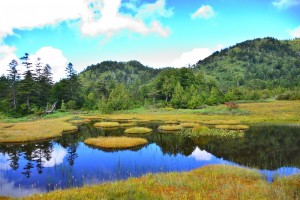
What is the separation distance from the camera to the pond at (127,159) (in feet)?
74.2

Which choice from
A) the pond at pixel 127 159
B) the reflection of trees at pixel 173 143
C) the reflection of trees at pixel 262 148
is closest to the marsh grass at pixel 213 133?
the reflection of trees at pixel 262 148

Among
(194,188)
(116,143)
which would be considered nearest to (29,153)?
(116,143)

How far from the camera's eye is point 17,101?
9250 centimetres

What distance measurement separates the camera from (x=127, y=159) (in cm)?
2975

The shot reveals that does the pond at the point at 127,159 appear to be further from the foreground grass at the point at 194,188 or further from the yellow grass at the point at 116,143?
the foreground grass at the point at 194,188

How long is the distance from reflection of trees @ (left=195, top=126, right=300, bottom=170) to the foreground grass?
7019 mm

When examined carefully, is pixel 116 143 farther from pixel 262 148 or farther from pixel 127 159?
pixel 262 148

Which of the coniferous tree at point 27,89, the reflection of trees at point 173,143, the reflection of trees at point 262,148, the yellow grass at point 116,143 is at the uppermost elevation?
the coniferous tree at point 27,89

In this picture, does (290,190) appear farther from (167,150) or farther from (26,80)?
(26,80)

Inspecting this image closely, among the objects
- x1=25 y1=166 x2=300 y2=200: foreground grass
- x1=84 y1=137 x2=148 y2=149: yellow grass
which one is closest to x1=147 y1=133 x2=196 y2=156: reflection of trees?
x1=84 y1=137 x2=148 y2=149: yellow grass

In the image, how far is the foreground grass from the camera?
15.8 m

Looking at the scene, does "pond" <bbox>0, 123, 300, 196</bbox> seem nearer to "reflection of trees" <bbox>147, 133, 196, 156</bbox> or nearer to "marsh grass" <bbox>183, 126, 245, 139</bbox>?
"reflection of trees" <bbox>147, 133, 196, 156</bbox>

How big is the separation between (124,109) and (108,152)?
7745cm

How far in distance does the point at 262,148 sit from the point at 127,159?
18903 millimetres
